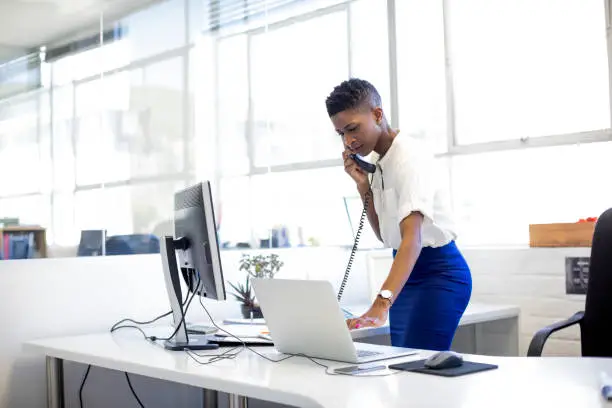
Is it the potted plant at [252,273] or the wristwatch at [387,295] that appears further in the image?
the potted plant at [252,273]

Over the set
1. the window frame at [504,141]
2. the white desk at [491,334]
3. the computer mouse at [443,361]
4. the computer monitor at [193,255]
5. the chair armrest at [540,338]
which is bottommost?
the white desk at [491,334]

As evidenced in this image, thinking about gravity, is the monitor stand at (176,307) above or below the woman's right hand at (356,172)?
below

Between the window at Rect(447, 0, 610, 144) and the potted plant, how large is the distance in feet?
5.04

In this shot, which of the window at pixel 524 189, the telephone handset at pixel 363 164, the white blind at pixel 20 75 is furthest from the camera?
the window at pixel 524 189

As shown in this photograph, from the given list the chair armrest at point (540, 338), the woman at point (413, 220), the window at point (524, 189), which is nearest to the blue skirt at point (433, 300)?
the woman at point (413, 220)

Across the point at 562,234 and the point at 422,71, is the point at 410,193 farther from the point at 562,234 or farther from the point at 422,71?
the point at 422,71

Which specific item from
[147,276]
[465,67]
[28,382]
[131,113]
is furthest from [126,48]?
[465,67]

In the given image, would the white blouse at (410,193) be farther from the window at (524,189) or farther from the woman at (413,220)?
the window at (524,189)

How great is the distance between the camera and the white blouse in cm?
239

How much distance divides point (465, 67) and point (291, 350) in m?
2.78

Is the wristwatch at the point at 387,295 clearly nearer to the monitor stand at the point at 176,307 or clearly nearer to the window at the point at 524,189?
the monitor stand at the point at 176,307

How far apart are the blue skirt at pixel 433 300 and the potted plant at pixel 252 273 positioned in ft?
2.99

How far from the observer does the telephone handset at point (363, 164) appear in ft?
8.71

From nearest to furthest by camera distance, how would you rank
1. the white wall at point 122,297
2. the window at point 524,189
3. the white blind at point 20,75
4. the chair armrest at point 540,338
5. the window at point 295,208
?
the chair armrest at point 540,338 < the white wall at point 122,297 < the white blind at point 20,75 < the window at point 524,189 < the window at point 295,208
